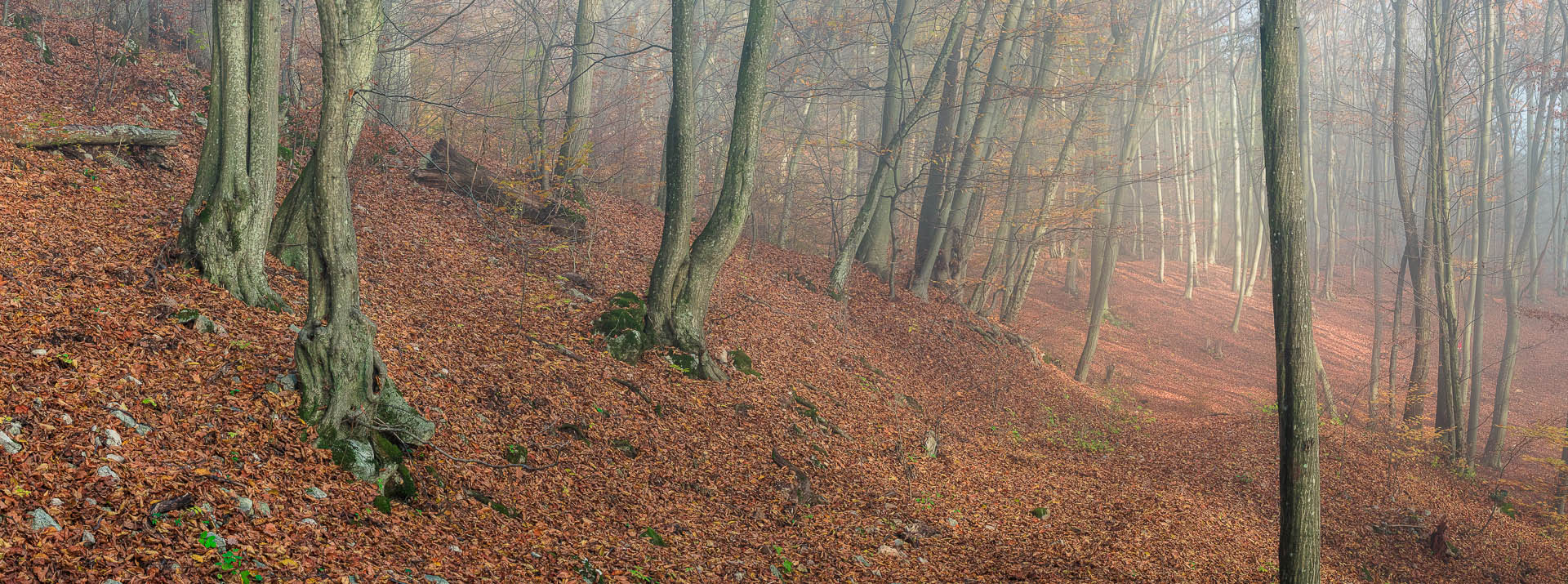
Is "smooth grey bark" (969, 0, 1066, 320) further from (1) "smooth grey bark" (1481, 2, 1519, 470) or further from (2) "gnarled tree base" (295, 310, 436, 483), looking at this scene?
(2) "gnarled tree base" (295, 310, 436, 483)

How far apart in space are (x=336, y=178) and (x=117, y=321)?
5.73ft

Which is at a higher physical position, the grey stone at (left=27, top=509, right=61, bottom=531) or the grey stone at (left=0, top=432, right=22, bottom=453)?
the grey stone at (left=0, top=432, right=22, bottom=453)

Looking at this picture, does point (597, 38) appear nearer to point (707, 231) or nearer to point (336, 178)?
point (707, 231)

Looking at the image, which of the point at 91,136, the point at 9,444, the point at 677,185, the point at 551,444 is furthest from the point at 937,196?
the point at 9,444

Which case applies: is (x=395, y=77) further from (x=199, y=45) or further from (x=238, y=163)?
(x=238, y=163)

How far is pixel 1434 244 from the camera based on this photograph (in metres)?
14.5

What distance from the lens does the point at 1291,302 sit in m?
5.91

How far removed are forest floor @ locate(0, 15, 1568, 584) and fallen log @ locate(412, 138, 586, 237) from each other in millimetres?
321

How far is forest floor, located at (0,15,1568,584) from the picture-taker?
4.27 m

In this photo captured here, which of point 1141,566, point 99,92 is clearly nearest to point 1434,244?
point 1141,566

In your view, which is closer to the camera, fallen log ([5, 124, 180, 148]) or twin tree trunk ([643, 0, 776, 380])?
fallen log ([5, 124, 180, 148])

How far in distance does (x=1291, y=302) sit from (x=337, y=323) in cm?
647


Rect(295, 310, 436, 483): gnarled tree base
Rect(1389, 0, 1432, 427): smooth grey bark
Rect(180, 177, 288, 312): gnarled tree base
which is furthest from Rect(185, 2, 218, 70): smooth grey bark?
Rect(1389, 0, 1432, 427): smooth grey bark

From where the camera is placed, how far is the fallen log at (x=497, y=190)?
1215cm
